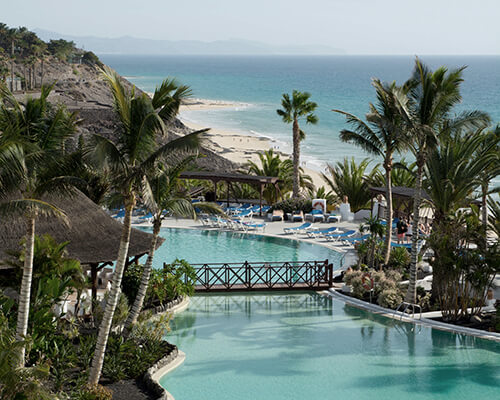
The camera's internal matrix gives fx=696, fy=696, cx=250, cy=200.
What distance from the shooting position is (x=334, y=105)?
12644 cm

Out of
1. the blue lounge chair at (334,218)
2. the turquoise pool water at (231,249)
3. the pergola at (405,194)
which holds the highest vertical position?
the pergola at (405,194)

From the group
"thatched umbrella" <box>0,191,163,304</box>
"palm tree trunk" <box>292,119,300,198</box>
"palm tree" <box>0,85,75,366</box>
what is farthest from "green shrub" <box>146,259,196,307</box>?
"palm tree trunk" <box>292,119,300,198</box>

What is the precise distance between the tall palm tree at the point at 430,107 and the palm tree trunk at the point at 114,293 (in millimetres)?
8705

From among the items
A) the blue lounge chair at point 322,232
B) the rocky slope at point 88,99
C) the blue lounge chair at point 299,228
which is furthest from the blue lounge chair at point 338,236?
the rocky slope at point 88,99

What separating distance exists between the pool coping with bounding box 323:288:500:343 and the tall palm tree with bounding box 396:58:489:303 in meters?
4.19

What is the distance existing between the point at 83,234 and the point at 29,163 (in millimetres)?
6074

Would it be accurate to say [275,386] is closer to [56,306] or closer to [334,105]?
[56,306]

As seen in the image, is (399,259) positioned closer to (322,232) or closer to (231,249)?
(322,232)

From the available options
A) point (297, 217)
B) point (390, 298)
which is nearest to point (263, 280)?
point (390, 298)

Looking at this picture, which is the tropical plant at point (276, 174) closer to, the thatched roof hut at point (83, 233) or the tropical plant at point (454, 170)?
the tropical plant at point (454, 170)

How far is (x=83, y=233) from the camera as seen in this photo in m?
18.0

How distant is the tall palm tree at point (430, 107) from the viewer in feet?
59.4

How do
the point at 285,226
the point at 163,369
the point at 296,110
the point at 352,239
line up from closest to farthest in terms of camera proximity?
the point at 163,369 < the point at 352,239 < the point at 285,226 < the point at 296,110

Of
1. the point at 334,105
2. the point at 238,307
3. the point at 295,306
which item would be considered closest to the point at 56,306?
the point at 238,307
